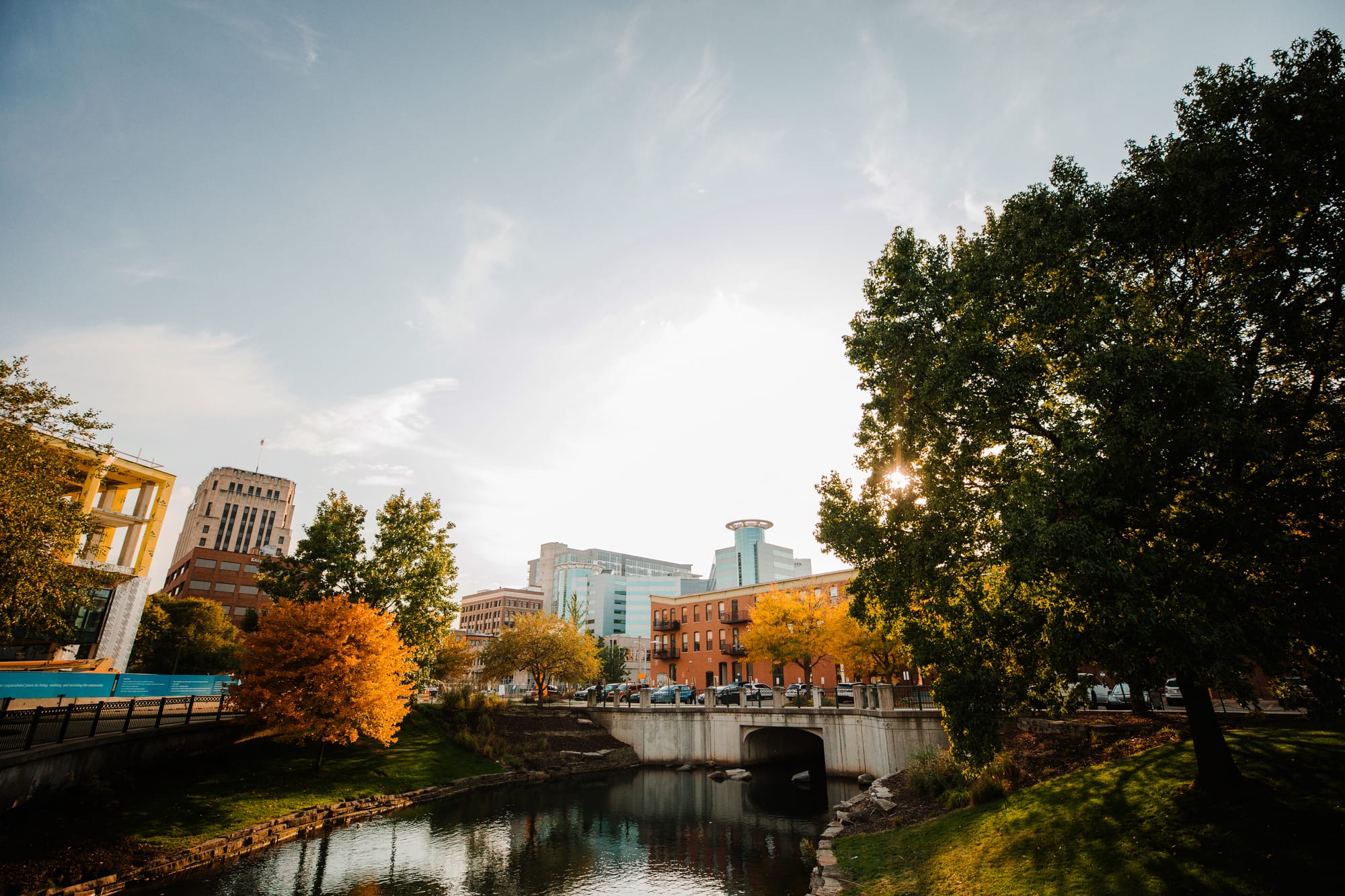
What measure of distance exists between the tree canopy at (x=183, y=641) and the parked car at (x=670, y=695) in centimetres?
3793

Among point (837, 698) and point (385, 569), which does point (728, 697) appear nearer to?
point (837, 698)

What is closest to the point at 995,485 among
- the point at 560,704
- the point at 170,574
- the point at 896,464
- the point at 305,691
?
the point at 896,464

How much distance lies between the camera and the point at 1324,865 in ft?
26.7

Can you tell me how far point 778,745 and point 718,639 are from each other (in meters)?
20.9

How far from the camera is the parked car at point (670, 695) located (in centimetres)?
4625

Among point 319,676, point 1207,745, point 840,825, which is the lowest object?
point 840,825

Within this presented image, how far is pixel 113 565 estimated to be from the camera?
47938 mm

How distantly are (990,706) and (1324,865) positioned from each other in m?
5.21

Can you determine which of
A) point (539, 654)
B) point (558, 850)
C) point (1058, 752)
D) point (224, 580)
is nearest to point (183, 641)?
point (224, 580)

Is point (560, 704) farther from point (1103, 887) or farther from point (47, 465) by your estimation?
point (1103, 887)

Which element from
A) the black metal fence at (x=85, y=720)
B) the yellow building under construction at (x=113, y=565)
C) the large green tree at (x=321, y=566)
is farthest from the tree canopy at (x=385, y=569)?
the yellow building under construction at (x=113, y=565)

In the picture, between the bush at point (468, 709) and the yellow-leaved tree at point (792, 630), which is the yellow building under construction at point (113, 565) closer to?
the bush at point (468, 709)

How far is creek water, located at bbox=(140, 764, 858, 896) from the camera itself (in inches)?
661

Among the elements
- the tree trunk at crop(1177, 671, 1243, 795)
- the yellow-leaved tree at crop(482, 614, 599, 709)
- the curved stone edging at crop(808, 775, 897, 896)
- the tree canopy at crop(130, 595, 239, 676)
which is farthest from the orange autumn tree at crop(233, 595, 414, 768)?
the tree canopy at crop(130, 595, 239, 676)
